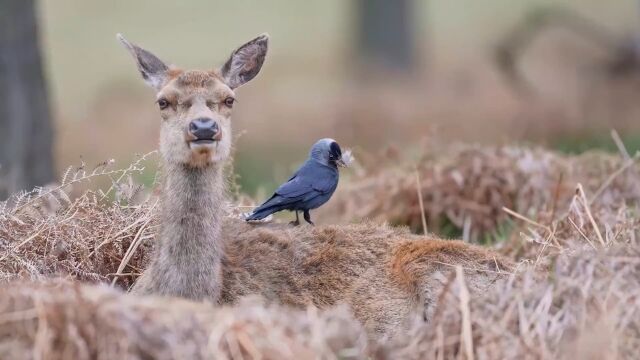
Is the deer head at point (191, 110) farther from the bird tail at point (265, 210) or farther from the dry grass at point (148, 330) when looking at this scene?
the dry grass at point (148, 330)

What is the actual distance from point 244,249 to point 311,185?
503 mm

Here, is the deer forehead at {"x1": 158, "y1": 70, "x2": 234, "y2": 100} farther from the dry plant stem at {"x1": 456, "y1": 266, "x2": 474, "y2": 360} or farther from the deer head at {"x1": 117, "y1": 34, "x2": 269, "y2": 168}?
the dry plant stem at {"x1": 456, "y1": 266, "x2": 474, "y2": 360}

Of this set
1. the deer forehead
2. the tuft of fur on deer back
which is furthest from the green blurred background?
the deer forehead

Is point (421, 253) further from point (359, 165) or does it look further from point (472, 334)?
point (359, 165)

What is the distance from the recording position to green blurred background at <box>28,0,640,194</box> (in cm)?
1526

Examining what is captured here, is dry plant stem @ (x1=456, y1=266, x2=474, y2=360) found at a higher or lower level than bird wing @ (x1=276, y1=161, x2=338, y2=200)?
lower

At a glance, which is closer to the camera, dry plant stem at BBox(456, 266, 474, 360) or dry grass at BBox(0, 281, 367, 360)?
dry grass at BBox(0, 281, 367, 360)

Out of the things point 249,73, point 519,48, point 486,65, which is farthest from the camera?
point 486,65

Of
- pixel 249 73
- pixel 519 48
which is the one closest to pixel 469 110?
pixel 519 48

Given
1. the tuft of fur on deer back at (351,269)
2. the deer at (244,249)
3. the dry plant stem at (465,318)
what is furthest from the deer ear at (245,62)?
the dry plant stem at (465,318)

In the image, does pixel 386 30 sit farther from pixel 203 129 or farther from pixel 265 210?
pixel 203 129

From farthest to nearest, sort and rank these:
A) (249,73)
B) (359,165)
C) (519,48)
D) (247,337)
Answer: (519,48)
(359,165)
(249,73)
(247,337)

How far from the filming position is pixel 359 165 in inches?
408

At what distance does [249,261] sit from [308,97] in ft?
36.3
